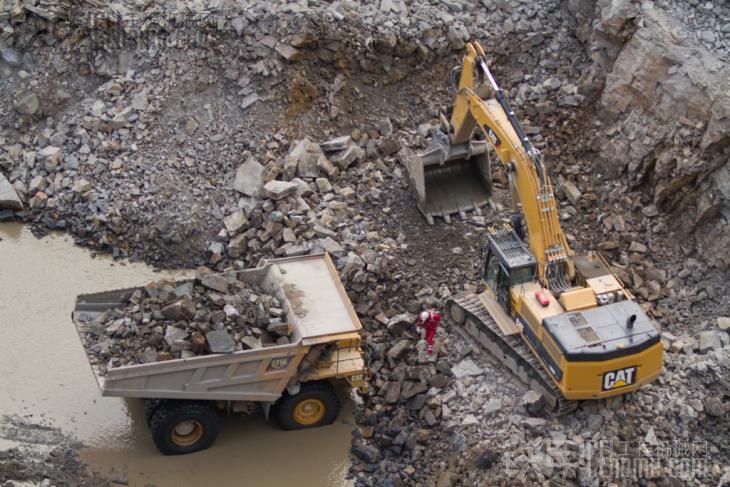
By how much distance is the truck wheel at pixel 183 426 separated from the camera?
10938 mm

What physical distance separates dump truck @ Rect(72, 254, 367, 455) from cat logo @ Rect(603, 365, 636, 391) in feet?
8.86

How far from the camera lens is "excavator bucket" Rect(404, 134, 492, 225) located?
45.3 ft

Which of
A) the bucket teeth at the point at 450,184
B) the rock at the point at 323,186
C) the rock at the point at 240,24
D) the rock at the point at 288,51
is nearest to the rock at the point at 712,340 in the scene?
the bucket teeth at the point at 450,184

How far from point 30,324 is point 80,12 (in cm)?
566

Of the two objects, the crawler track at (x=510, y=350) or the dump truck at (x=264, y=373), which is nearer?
the dump truck at (x=264, y=373)

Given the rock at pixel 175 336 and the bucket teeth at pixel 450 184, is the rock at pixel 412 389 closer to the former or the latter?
the rock at pixel 175 336

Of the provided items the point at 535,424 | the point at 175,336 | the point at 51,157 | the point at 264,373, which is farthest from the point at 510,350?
the point at 51,157

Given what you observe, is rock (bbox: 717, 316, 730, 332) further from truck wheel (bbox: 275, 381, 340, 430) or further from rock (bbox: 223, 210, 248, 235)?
rock (bbox: 223, 210, 248, 235)

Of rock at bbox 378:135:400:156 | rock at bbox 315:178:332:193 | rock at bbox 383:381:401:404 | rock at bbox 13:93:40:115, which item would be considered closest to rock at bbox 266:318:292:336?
rock at bbox 383:381:401:404

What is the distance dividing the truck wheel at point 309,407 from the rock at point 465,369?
58.8 inches

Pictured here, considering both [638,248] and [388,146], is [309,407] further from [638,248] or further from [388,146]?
[638,248]

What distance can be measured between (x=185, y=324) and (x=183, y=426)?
117 centimetres

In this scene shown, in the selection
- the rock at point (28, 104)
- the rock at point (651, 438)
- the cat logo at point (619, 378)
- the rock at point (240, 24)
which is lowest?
the rock at point (651, 438)

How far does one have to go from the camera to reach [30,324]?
13.1m
